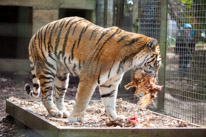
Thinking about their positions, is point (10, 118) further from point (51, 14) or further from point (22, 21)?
point (22, 21)

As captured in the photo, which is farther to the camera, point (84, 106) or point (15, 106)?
point (15, 106)

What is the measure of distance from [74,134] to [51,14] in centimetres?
357

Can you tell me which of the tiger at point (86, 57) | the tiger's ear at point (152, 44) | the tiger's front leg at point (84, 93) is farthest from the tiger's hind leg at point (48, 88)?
the tiger's ear at point (152, 44)

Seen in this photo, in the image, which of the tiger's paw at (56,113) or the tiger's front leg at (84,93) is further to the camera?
the tiger's paw at (56,113)

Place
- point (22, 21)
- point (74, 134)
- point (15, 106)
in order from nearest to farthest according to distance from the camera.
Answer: point (74, 134)
point (15, 106)
point (22, 21)

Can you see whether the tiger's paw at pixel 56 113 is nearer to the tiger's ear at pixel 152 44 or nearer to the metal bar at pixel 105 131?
the metal bar at pixel 105 131

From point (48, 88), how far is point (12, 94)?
1.93 metres

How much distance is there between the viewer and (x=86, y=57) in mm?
3355

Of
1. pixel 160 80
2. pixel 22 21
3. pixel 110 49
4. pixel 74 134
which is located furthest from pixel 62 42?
pixel 22 21

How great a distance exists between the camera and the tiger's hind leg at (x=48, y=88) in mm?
3576

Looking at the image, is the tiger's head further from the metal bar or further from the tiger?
the metal bar

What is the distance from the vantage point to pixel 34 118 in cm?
334

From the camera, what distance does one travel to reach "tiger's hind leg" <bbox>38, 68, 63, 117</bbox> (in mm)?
3576

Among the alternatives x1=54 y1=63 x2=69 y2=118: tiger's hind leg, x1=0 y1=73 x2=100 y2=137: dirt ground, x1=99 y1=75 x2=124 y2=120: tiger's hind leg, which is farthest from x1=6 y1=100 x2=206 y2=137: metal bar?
x1=99 y1=75 x2=124 y2=120: tiger's hind leg
